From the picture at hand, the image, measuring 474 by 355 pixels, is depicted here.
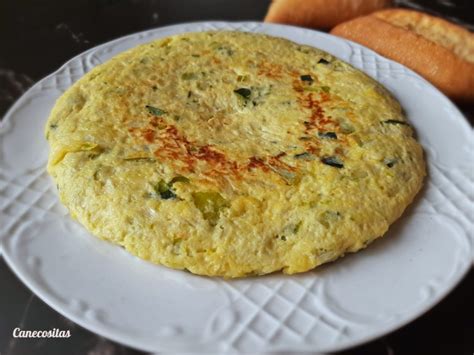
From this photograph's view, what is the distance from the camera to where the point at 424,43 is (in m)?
2.90

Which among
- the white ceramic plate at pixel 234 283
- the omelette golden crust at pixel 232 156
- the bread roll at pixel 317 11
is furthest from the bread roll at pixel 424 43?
the white ceramic plate at pixel 234 283

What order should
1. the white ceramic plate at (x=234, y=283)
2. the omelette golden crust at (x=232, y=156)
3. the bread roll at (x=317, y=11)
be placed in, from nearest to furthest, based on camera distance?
the white ceramic plate at (x=234, y=283) < the omelette golden crust at (x=232, y=156) < the bread roll at (x=317, y=11)

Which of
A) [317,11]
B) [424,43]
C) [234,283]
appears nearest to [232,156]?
[234,283]

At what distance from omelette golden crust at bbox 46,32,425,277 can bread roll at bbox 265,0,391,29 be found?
29.4 inches

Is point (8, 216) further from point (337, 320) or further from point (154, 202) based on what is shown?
point (337, 320)

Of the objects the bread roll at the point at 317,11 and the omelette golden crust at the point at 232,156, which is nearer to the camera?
the omelette golden crust at the point at 232,156

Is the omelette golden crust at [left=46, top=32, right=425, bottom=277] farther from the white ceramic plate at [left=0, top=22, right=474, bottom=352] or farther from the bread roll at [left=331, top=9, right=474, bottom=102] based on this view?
the bread roll at [left=331, top=9, right=474, bottom=102]

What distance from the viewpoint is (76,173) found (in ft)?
6.56

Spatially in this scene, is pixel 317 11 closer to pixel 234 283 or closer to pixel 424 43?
pixel 424 43

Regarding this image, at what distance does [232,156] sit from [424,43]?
137 centimetres

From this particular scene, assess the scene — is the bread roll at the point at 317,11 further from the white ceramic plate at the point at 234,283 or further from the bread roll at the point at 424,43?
the white ceramic plate at the point at 234,283

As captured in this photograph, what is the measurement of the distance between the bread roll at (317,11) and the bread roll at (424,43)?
6.2 inches

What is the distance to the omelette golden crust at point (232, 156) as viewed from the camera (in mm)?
1835

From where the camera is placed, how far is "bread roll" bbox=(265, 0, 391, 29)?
10.8ft
